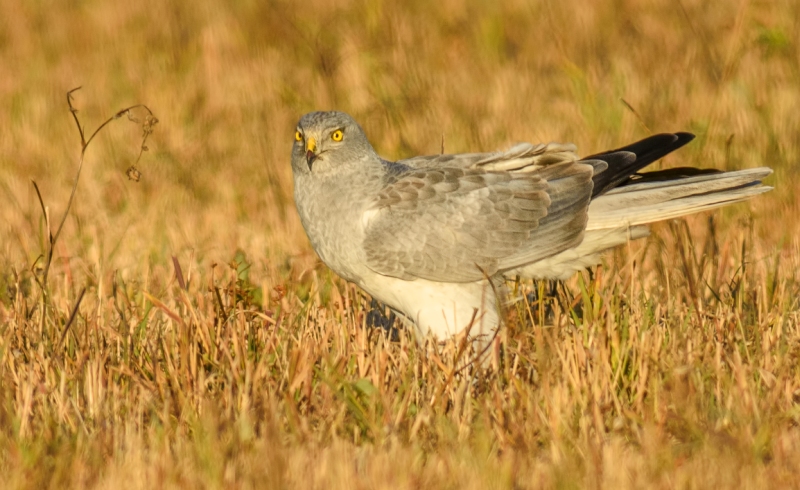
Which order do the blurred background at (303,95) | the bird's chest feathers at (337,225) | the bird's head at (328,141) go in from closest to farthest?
1. the bird's chest feathers at (337,225)
2. the bird's head at (328,141)
3. the blurred background at (303,95)

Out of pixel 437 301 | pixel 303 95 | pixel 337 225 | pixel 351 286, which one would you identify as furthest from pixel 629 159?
pixel 303 95

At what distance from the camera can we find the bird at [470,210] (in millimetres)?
5020

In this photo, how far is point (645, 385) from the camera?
4191 mm

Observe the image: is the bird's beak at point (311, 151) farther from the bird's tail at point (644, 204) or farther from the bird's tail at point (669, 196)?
the bird's tail at point (669, 196)

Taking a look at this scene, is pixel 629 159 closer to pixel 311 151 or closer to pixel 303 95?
pixel 311 151

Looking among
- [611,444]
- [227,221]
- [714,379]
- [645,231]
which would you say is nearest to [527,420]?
[611,444]

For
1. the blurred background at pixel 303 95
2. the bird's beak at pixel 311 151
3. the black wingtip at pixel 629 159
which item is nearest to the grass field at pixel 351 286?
the blurred background at pixel 303 95

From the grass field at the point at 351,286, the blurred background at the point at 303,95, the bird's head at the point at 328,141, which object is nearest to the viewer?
the grass field at the point at 351,286

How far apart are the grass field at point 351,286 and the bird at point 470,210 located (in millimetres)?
207

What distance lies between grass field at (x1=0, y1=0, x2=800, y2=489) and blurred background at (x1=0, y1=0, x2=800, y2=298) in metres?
0.03

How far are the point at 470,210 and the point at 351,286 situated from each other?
3.88ft

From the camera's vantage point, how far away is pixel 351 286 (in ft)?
19.9

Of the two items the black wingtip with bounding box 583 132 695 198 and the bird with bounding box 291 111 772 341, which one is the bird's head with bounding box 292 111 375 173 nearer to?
the bird with bounding box 291 111 772 341

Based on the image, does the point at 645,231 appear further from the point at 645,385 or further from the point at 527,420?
the point at 527,420
